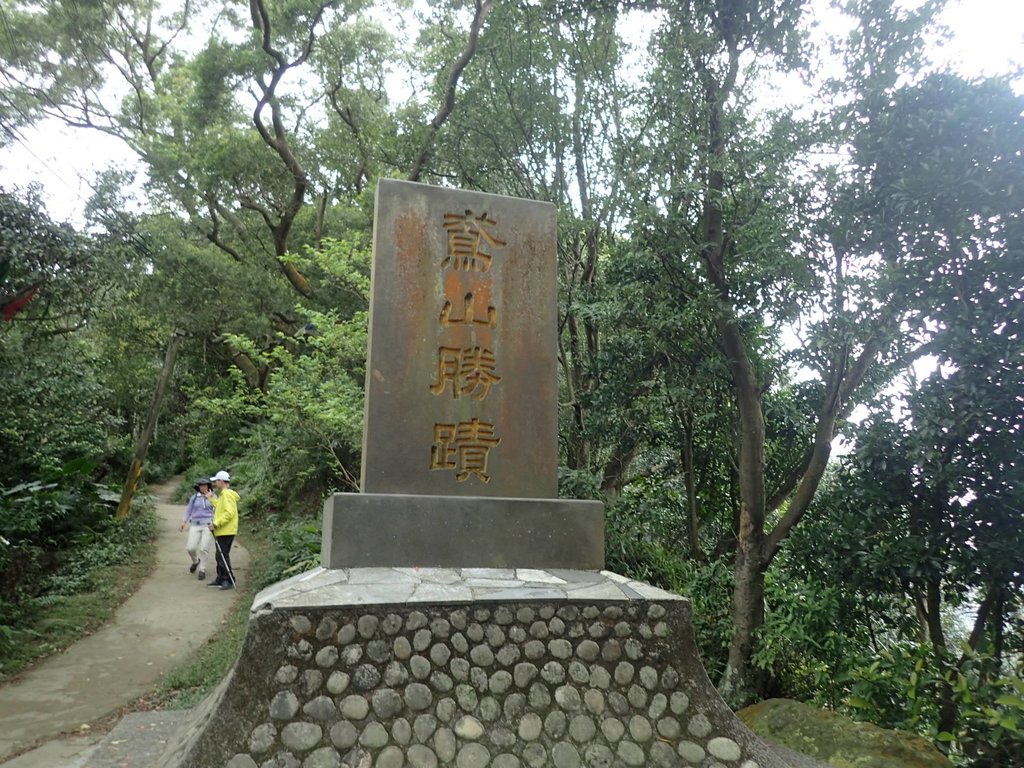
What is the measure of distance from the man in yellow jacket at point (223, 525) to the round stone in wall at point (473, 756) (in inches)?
256

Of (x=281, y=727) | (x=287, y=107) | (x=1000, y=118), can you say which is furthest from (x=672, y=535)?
(x=287, y=107)

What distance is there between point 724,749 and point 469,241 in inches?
123

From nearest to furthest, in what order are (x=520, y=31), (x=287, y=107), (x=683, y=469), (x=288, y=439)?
(x=683, y=469), (x=520, y=31), (x=288, y=439), (x=287, y=107)

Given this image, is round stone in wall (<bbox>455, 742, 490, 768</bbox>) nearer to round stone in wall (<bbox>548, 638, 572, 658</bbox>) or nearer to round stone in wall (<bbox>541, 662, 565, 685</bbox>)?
round stone in wall (<bbox>541, 662, 565, 685</bbox>)

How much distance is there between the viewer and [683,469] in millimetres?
7227

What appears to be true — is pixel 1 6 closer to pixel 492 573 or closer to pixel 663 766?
pixel 492 573

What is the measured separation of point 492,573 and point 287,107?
12.2 meters

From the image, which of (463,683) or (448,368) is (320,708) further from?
(448,368)

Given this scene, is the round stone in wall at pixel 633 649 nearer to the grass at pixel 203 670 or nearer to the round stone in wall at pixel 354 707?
the round stone in wall at pixel 354 707

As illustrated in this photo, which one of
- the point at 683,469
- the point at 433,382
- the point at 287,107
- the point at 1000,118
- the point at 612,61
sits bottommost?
the point at 683,469

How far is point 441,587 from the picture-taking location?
358 cm

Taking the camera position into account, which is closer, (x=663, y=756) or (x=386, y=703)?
(x=386, y=703)

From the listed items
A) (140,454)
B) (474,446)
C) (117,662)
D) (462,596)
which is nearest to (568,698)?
(462,596)

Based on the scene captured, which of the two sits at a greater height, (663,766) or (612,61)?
(612,61)
